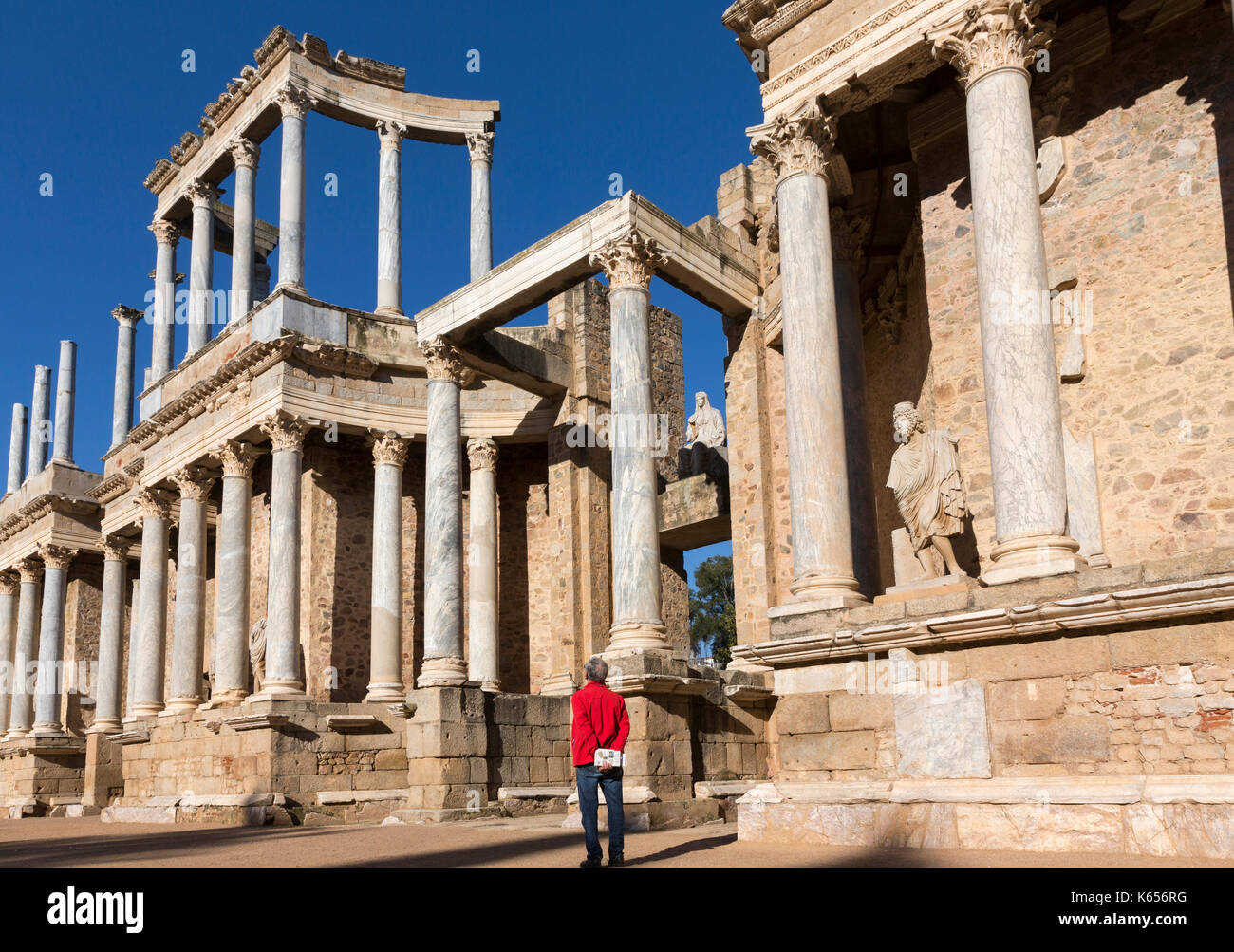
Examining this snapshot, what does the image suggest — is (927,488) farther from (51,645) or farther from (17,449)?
(17,449)

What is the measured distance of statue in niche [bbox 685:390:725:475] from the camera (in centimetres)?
2017

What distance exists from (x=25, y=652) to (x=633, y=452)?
22.5 meters

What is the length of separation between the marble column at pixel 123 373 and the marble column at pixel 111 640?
111 inches

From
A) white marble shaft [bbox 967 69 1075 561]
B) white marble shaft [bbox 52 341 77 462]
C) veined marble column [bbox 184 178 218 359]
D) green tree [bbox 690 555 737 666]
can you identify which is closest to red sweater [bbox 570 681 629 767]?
white marble shaft [bbox 967 69 1075 561]

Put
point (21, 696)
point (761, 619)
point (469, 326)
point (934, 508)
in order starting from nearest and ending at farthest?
point (934, 508) → point (761, 619) → point (469, 326) → point (21, 696)

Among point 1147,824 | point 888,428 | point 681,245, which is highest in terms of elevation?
point 681,245

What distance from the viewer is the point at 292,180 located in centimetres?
2075

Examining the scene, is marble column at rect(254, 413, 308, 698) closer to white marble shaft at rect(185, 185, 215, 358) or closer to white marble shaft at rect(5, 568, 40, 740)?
white marble shaft at rect(185, 185, 215, 358)

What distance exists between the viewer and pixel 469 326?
56.4ft

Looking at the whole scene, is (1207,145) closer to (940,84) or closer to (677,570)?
(940,84)

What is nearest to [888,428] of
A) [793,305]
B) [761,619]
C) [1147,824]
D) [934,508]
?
[761,619]

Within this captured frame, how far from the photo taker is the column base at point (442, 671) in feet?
52.5

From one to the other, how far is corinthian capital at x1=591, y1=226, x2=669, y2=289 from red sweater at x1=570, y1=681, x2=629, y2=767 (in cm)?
805

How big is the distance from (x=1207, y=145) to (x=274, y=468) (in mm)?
14846
